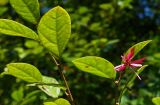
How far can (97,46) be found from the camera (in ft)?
10.0

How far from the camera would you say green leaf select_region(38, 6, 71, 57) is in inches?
41.4

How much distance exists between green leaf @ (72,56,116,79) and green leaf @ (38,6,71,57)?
72 mm

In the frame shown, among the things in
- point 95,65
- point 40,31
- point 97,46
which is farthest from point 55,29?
point 97,46

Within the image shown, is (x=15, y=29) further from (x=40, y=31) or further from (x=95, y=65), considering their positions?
(x=95, y=65)

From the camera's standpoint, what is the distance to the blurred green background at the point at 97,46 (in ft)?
9.89

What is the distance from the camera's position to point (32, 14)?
3.80ft

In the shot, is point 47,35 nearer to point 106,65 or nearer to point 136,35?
point 106,65

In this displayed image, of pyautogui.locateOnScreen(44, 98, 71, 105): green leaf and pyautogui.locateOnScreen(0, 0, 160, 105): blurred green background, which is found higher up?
pyautogui.locateOnScreen(44, 98, 71, 105): green leaf

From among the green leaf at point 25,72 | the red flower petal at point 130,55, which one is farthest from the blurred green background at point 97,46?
the red flower petal at point 130,55

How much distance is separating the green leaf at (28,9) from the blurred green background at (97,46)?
1110 millimetres

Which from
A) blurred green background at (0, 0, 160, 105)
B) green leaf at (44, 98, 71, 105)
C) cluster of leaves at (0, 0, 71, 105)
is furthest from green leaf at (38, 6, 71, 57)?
blurred green background at (0, 0, 160, 105)

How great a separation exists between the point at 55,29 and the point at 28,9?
13 centimetres

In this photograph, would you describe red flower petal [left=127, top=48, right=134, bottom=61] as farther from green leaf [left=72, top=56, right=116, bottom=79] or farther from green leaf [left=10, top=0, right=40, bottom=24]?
green leaf [left=10, top=0, right=40, bottom=24]

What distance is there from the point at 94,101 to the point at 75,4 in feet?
3.63
